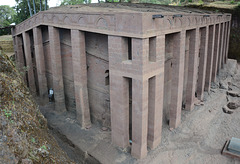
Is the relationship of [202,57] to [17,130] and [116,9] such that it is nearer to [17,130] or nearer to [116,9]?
[116,9]

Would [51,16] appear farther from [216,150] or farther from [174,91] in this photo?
[216,150]

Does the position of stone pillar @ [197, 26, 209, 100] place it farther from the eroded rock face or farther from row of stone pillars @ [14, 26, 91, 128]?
row of stone pillars @ [14, 26, 91, 128]

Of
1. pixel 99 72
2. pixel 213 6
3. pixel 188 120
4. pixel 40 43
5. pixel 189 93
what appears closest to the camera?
pixel 99 72

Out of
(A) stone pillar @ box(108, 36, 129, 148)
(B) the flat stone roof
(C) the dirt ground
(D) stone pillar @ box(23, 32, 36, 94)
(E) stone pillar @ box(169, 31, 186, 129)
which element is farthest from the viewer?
(D) stone pillar @ box(23, 32, 36, 94)

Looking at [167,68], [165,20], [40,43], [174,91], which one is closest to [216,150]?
[174,91]

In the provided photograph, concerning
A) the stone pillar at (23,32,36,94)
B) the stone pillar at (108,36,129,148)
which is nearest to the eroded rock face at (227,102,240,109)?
the stone pillar at (108,36,129,148)

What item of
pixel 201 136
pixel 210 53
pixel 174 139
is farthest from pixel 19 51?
pixel 210 53

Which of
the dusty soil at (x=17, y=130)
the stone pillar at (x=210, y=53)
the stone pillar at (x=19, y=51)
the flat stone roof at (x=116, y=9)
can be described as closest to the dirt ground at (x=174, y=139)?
the stone pillar at (x=210, y=53)

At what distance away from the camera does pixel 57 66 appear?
40.5ft

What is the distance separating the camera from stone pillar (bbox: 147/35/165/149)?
8589 mm

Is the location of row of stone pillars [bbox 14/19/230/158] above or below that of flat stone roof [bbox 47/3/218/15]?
below

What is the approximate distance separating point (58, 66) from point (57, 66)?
6 centimetres

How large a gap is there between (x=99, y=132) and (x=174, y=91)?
4239 mm

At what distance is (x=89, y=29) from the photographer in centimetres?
955
